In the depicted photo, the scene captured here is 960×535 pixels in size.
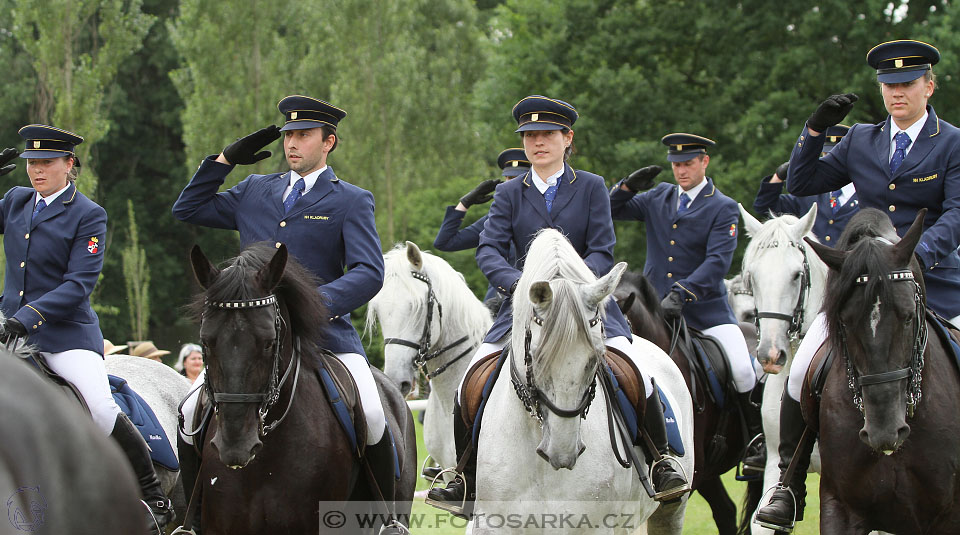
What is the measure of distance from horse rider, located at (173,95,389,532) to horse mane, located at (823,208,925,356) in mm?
2383

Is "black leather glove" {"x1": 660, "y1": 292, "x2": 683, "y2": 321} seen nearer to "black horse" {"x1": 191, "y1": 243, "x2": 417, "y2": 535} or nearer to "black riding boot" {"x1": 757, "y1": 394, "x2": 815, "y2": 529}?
"black riding boot" {"x1": 757, "y1": 394, "x2": 815, "y2": 529}

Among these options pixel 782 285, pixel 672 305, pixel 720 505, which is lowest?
pixel 720 505

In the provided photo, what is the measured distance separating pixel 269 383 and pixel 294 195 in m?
1.44

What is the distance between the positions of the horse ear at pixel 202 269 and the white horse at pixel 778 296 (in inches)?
164

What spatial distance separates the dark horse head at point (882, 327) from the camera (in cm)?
484

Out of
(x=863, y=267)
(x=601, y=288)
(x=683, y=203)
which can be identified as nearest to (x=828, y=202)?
(x=683, y=203)

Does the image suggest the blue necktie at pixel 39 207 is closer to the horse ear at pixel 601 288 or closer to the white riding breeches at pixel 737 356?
the horse ear at pixel 601 288

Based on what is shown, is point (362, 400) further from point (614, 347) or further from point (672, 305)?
point (672, 305)

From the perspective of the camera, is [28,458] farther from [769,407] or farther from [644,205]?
[644,205]

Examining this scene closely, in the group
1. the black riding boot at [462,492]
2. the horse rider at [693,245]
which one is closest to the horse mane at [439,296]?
the horse rider at [693,245]

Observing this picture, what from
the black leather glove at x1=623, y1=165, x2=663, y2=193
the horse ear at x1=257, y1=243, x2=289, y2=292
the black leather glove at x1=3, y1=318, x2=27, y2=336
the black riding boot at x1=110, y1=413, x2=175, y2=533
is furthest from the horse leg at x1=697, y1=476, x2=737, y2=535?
the black leather glove at x1=3, y1=318, x2=27, y2=336

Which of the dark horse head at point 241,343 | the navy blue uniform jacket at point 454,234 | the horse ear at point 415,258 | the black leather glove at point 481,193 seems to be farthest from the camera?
the navy blue uniform jacket at point 454,234

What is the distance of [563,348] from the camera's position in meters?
4.71

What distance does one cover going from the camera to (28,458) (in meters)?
1.50
